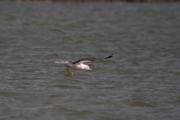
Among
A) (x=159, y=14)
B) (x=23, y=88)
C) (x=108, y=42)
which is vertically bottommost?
(x=159, y=14)

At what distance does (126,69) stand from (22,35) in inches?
295

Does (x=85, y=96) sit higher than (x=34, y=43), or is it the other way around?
(x=85, y=96)

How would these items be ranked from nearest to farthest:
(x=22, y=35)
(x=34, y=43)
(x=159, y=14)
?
(x=34, y=43) < (x=22, y=35) < (x=159, y=14)

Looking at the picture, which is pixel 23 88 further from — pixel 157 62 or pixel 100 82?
pixel 157 62

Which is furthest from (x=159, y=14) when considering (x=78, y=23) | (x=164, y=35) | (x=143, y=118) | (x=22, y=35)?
(x=143, y=118)

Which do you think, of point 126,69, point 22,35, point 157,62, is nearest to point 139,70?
point 126,69

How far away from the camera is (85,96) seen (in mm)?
11664

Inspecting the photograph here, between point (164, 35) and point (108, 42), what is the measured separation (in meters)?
3.10

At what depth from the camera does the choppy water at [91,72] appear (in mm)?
10711

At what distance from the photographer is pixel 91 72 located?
14148 mm

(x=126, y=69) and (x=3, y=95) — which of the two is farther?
(x=126, y=69)

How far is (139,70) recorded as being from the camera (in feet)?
47.2

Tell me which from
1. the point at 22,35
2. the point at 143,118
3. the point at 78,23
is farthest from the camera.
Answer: the point at 78,23

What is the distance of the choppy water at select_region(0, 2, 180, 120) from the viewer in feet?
35.1
